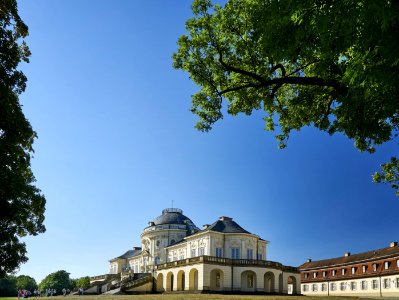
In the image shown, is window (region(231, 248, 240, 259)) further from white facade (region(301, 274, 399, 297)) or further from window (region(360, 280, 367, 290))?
window (region(360, 280, 367, 290))

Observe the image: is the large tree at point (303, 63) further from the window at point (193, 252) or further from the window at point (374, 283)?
the window at point (374, 283)

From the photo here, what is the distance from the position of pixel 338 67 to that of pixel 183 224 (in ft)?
192

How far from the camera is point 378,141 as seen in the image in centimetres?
1552

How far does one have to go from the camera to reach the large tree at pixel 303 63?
291 inches

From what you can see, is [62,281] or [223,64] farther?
[62,281]

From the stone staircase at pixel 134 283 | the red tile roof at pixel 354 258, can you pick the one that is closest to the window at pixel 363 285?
the red tile roof at pixel 354 258

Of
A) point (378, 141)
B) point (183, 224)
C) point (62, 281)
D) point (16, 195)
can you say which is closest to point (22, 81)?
point (16, 195)

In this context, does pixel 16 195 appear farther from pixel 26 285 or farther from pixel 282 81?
pixel 26 285

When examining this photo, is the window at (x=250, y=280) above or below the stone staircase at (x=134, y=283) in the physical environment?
above

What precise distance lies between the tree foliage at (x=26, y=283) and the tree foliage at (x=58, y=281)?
3.20 m

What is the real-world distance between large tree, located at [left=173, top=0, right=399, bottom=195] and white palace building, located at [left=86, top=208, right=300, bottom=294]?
96.2 feet

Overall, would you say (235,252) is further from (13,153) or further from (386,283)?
(13,153)

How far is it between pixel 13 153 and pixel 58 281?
117 m

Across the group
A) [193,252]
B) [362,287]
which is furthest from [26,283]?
[362,287]
